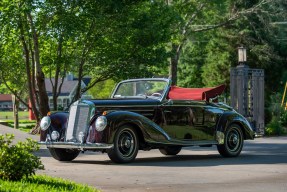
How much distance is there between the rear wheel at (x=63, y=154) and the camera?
14.5m

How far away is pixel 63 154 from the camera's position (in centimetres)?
1462

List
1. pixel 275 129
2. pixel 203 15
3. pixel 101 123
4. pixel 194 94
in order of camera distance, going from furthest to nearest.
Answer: pixel 203 15, pixel 275 129, pixel 194 94, pixel 101 123

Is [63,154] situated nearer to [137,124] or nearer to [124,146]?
[124,146]

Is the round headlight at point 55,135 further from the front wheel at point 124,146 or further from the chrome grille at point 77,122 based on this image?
the front wheel at point 124,146

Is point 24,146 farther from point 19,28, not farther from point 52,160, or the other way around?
point 19,28

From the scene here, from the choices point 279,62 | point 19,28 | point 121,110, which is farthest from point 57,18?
point 279,62

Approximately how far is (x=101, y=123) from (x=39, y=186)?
15.5ft

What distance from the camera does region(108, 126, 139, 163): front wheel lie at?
524 inches

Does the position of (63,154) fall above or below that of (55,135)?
below

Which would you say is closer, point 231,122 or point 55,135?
point 55,135

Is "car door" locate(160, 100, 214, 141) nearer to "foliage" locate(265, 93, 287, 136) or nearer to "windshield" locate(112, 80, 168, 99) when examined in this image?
"windshield" locate(112, 80, 168, 99)

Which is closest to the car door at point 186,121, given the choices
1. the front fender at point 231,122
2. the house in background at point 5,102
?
the front fender at point 231,122

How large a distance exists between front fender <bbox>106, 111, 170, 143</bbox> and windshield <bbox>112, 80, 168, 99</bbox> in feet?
2.94

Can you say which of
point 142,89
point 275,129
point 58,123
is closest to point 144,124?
point 142,89
